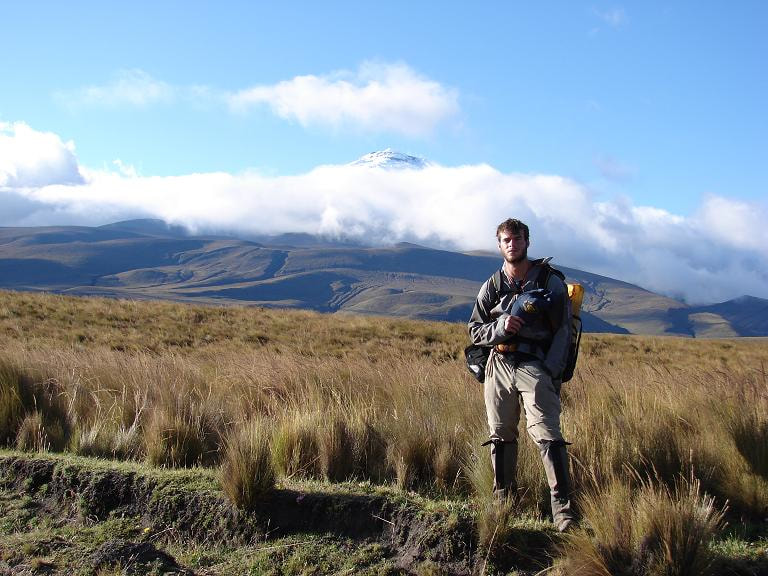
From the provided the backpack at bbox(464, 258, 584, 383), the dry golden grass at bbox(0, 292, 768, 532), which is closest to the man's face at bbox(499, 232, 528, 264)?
the backpack at bbox(464, 258, 584, 383)

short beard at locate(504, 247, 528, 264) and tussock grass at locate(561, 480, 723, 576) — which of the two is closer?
tussock grass at locate(561, 480, 723, 576)

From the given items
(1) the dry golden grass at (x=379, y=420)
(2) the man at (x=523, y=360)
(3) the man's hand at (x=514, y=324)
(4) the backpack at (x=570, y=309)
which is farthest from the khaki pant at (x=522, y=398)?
(1) the dry golden grass at (x=379, y=420)

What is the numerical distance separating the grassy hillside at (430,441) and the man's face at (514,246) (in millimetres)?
1535

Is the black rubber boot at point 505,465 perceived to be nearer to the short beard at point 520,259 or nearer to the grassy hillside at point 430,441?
the grassy hillside at point 430,441

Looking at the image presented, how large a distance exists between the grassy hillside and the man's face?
1.53 m

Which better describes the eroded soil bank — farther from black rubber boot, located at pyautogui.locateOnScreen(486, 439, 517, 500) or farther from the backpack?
the backpack

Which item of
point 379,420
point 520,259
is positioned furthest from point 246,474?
point 520,259

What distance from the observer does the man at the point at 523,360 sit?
14.7ft

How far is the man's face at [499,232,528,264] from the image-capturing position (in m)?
4.75

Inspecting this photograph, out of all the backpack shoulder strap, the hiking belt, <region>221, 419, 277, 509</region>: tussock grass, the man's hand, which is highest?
the backpack shoulder strap

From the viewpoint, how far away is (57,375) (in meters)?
7.90

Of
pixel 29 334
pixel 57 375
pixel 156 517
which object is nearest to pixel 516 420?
pixel 156 517

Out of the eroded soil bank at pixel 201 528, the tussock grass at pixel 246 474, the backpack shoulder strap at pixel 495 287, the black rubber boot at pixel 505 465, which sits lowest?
the eroded soil bank at pixel 201 528

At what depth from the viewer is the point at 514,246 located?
475 centimetres
